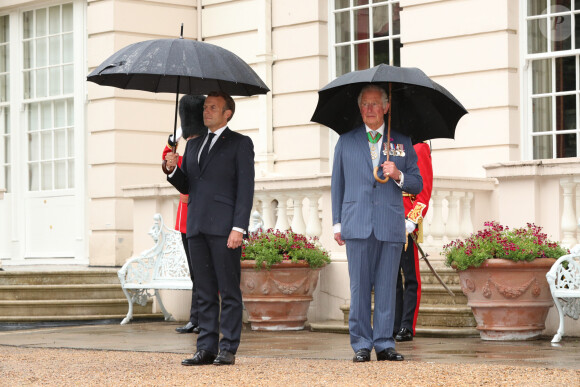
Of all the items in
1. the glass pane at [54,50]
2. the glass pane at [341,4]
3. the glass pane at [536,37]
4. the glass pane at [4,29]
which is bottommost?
the glass pane at [536,37]

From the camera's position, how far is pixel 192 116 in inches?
371

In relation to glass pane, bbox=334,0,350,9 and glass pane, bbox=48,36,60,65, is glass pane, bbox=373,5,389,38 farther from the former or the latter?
glass pane, bbox=48,36,60,65

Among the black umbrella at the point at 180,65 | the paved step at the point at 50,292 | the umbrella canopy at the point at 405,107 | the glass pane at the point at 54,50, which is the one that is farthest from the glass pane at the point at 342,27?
the black umbrella at the point at 180,65

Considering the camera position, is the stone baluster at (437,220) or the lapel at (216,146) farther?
the stone baluster at (437,220)

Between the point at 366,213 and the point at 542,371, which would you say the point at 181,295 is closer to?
the point at 366,213

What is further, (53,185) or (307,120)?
(53,185)

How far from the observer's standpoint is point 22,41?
16.7 metres

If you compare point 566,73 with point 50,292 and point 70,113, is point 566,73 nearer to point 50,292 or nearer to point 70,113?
point 50,292

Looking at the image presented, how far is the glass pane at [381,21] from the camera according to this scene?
1380 centimetres

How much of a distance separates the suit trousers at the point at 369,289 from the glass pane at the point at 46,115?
31.4ft

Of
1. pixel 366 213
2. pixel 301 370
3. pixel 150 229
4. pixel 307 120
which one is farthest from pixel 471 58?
pixel 301 370

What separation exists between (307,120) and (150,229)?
294 cm

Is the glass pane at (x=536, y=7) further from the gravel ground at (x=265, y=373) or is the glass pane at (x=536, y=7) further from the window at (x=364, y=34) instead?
the gravel ground at (x=265, y=373)

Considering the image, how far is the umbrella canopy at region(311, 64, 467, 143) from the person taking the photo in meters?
7.92
